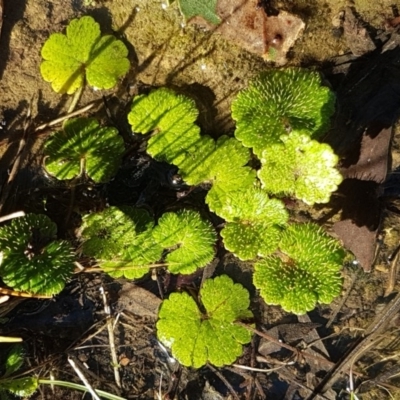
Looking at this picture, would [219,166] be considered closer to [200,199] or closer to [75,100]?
[200,199]

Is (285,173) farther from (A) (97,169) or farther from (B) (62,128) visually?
(B) (62,128)

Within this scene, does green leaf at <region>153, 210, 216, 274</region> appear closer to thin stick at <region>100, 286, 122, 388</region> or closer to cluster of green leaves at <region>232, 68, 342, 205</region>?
cluster of green leaves at <region>232, 68, 342, 205</region>

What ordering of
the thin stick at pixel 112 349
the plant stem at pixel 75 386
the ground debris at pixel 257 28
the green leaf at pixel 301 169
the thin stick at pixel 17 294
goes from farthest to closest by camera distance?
the thin stick at pixel 112 349
the plant stem at pixel 75 386
the ground debris at pixel 257 28
the thin stick at pixel 17 294
the green leaf at pixel 301 169

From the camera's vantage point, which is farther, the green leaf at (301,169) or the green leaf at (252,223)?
the green leaf at (252,223)

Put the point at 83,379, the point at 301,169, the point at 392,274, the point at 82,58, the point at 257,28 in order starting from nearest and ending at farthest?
the point at 301,169 < the point at 82,58 < the point at 257,28 < the point at 83,379 < the point at 392,274

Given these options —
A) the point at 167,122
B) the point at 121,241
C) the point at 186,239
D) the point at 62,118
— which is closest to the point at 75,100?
the point at 62,118

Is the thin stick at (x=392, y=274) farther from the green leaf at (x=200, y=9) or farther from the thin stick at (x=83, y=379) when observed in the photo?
the thin stick at (x=83, y=379)

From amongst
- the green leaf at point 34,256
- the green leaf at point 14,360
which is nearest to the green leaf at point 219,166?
the green leaf at point 34,256
